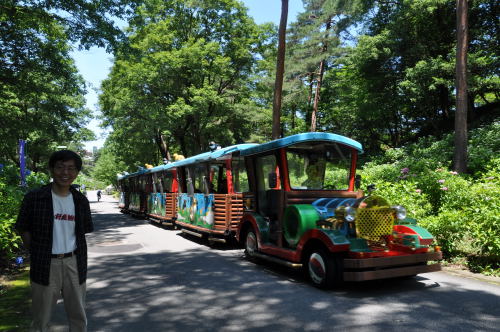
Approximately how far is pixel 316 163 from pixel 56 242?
16.0 feet

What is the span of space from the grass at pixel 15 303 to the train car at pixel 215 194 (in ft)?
15.1

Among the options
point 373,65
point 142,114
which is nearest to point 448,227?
point 373,65

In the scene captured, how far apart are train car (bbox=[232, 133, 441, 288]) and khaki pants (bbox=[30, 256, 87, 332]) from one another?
3397mm

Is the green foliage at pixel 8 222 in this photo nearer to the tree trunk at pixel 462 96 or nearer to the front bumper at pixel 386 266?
the front bumper at pixel 386 266

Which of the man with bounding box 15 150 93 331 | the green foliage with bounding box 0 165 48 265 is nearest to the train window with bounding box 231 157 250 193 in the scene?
the green foliage with bounding box 0 165 48 265

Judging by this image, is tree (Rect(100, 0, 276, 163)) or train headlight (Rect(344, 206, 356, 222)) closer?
train headlight (Rect(344, 206, 356, 222))

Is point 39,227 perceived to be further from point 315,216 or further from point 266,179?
point 266,179

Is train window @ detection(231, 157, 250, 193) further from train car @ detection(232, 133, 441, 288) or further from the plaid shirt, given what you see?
the plaid shirt

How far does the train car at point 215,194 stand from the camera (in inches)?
389

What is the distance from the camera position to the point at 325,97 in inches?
1280

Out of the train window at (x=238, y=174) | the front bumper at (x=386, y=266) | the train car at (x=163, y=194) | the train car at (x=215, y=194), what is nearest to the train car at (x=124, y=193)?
the train car at (x=163, y=194)

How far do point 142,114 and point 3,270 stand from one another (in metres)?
18.6

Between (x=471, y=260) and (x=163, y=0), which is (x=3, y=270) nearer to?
(x=471, y=260)

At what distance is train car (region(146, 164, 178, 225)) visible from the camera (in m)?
14.8
